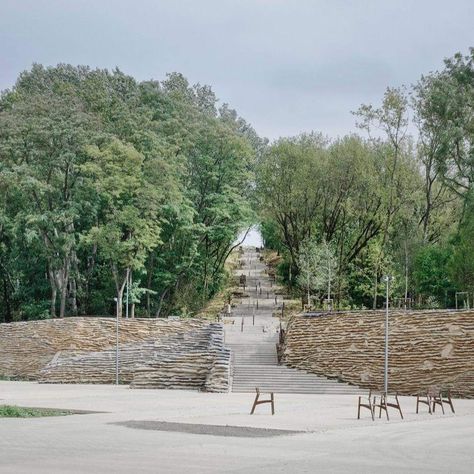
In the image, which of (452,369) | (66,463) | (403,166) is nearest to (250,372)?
(452,369)

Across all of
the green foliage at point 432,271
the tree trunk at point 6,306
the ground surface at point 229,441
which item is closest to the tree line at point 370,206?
the green foliage at point 432,271

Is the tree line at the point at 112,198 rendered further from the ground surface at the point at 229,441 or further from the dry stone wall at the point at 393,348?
the ground surface at the point at 229,441

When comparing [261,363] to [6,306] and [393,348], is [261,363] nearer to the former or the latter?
[393,348]

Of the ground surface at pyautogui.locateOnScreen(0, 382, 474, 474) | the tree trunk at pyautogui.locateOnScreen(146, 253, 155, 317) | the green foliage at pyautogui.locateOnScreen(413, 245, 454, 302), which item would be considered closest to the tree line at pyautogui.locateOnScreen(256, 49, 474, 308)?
the green foliage at pyautogui.locateOnScreen(413, 245, 454, 302)

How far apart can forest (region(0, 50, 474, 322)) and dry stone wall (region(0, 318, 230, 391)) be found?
227cm

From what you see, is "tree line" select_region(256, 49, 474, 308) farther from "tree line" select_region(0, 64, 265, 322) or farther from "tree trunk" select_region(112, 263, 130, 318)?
"tree trunk" select_region(112, 263, 130, 318)

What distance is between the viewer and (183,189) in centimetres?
5578

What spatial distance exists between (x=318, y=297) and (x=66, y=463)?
47032 millimetres

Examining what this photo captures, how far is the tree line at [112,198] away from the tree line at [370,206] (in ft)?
10.7

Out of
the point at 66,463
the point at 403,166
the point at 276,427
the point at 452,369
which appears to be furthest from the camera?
the point at 403,166

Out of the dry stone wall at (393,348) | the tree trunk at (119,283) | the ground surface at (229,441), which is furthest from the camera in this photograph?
the tree trunk at (119,283)

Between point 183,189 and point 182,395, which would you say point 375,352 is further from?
point 183,189

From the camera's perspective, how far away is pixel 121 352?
44656mm

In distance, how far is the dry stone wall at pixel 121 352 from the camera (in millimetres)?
40375
